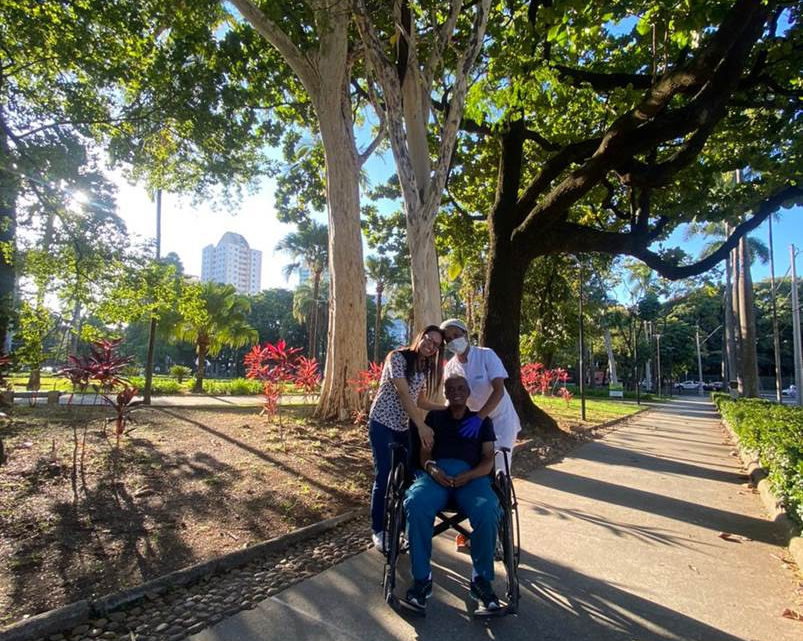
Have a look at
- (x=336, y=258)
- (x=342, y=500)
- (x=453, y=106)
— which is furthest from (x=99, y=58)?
(x=342, y=500)

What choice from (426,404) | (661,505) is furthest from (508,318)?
(426,404)

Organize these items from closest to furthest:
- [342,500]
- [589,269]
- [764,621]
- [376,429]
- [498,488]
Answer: [764,621] → [498,488] → [376,429] → [342,500] → [589,269]

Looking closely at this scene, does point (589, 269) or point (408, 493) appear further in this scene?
point (589, 269)

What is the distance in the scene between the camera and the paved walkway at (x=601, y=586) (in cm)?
262

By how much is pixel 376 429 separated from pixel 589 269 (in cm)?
1897

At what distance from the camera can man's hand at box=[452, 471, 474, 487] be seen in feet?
9.64

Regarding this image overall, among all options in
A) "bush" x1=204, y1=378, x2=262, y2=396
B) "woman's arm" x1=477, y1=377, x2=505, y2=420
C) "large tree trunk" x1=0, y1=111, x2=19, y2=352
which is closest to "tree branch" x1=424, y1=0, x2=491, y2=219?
"woman's arm" x1=477, y1=377, x2=505, y2=420

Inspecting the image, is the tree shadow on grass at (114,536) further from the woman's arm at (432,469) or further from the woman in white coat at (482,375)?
the woman in white coat at (482,375)

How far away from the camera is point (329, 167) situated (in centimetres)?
983

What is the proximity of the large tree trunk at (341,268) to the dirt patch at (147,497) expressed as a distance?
1279mm

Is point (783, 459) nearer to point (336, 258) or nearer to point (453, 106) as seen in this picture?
point (453, 106)

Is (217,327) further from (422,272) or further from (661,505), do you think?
(661,505)

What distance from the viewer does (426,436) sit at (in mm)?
3205

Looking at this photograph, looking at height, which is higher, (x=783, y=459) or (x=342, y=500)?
(x=783, y=459)
